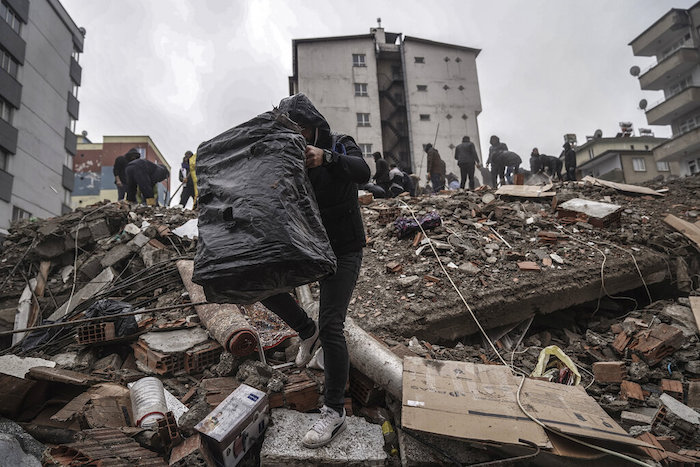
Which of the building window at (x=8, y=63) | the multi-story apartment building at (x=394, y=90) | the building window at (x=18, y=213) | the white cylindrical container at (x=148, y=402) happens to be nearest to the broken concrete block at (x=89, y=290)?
the white cylindrical container at (x=148, y=402)

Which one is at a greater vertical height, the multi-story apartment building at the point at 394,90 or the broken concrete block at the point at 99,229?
the multi-story apartment building at the point at 394,90

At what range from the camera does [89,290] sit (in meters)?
4.87

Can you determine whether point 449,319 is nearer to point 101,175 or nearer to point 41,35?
point 41,35

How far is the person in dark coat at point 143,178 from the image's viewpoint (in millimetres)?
8305

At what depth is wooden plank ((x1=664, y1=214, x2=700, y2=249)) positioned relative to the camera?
4.81 m

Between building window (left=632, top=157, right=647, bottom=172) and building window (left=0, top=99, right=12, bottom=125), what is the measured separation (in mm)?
42390

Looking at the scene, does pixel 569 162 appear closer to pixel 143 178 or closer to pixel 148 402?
pixel 143 178

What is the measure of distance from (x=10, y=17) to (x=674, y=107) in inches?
1484

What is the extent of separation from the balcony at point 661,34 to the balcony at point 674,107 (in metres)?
4.06

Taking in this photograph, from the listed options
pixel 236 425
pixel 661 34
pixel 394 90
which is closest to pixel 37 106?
pixel 394 90

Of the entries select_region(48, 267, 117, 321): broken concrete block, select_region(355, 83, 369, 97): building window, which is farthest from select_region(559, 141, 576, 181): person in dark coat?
select_region(355, 83, 369, 97): building window

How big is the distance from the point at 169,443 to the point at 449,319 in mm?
2724

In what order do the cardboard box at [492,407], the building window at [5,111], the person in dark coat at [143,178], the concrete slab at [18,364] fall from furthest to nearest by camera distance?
the building window at [5,111] < the person in dark coat at [143,178] < the concrete slab at [18,364] < the cardboard box at [492,407]

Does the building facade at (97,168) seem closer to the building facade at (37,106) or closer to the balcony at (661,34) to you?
the building facade at (37,106)
